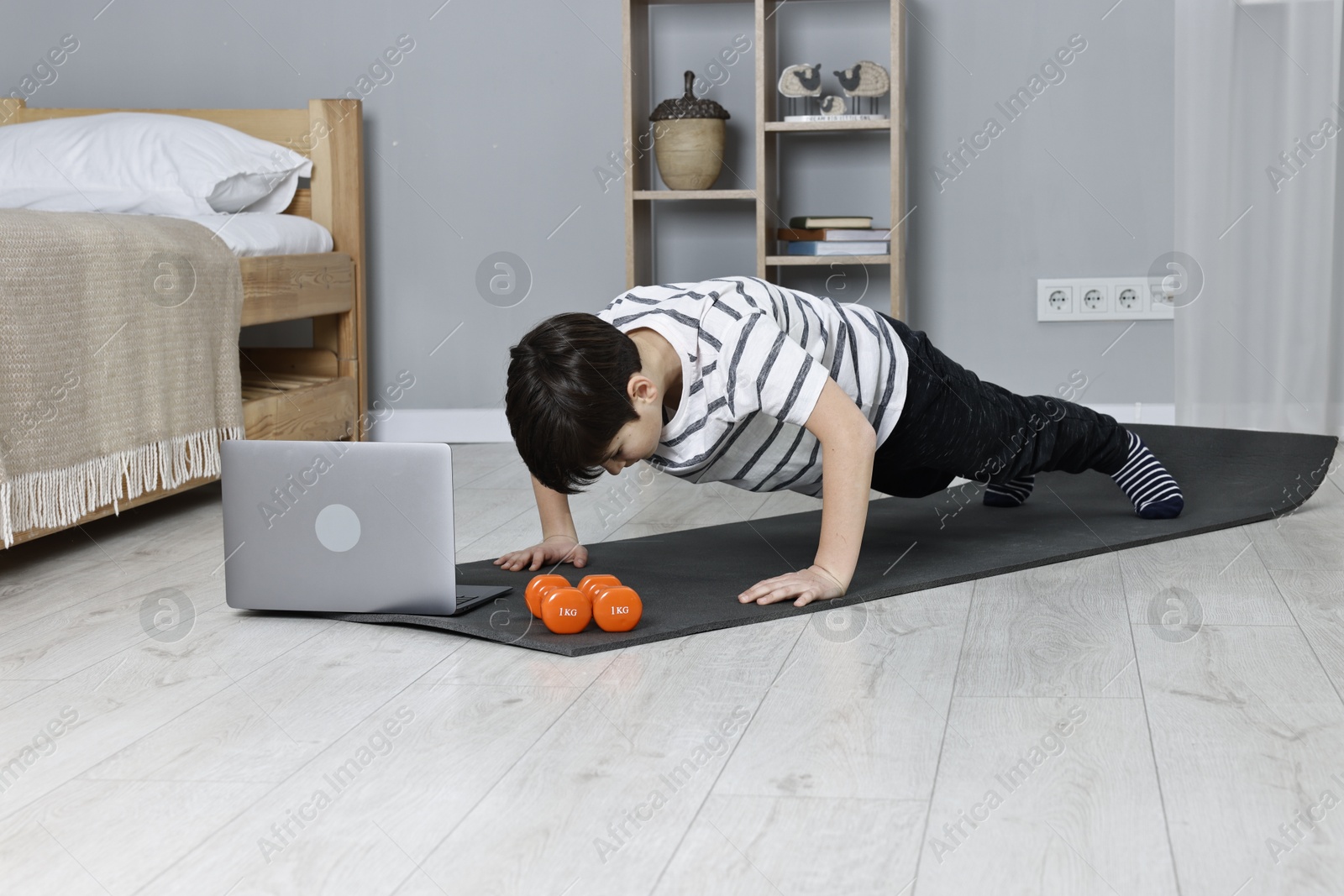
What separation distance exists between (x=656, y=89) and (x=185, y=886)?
86.8 inches

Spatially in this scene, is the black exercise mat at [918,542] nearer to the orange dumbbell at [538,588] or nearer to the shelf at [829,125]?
the orange dumbbell at [538,588]

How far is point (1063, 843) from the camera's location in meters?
0.76

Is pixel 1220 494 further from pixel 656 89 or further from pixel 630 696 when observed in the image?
pixel 656 89

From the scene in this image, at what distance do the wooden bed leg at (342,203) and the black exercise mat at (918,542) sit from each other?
3.90ft

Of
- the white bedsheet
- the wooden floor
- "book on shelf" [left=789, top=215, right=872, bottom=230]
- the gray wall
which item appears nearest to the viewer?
the wooden floor

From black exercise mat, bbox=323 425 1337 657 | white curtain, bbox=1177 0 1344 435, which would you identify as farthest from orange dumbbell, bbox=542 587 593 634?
white curtain, bbox=1177 0 1344 435

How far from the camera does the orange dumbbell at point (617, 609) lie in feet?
4.00

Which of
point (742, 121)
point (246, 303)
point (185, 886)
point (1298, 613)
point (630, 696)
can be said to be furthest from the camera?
point (742, 121)

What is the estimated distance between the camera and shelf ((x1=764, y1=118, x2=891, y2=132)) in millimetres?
2412

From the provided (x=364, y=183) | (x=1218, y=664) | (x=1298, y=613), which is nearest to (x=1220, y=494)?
(x=1298, y=613)

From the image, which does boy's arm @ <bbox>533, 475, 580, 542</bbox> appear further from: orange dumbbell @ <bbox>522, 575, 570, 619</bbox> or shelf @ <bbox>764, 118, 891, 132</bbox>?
shelf @ <bbox>764, 118, 891, 132</bbox>

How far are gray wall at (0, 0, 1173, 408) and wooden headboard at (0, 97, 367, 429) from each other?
11 centimetres

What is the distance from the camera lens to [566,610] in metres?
1.22

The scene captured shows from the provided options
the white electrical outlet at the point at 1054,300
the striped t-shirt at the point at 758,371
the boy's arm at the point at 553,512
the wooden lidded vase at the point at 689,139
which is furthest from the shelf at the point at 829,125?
the boy's arm at the point at 553,512
